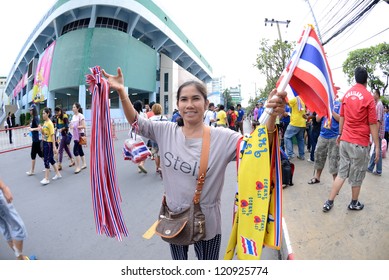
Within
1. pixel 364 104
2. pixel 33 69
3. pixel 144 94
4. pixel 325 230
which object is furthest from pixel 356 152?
pixel 33 69

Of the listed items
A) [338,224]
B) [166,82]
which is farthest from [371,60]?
[338,224]

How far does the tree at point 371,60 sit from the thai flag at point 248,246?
27.7 metres

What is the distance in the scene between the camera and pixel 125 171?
5.88 m

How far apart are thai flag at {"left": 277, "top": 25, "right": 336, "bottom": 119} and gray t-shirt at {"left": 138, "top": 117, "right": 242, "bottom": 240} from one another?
0.45m

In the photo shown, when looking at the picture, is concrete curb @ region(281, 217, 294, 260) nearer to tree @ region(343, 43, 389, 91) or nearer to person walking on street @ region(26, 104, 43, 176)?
person walking on street @ region(26, 104, 43, 176)

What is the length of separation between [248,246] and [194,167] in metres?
0.52

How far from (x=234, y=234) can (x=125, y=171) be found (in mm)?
4953

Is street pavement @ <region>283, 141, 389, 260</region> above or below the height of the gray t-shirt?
below

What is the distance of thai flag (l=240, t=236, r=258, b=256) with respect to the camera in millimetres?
1232

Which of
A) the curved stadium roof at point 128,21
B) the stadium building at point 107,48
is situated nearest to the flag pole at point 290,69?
the stadium building at point 107,48

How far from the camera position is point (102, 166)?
5.30ft

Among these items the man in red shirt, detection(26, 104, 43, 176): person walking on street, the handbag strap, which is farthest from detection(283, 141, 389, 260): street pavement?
detection(26, 104, 43, 176): person walking on street

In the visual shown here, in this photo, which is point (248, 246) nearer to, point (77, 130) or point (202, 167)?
point (202, 167)

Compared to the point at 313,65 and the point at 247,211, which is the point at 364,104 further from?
the point at 247,211
